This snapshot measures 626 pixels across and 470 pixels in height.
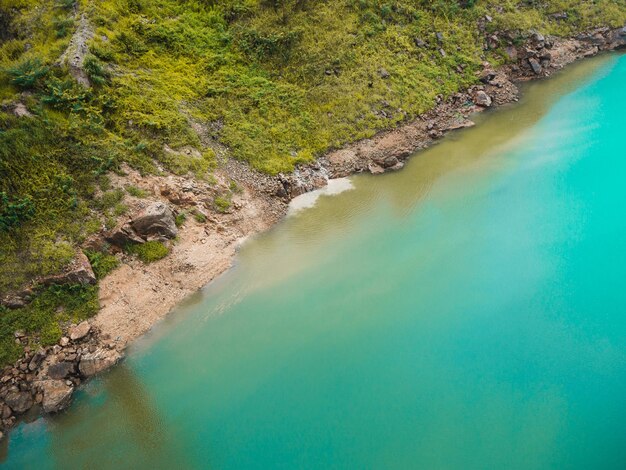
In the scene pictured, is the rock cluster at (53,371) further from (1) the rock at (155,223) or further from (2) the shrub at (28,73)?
(2) the shrub at (28,73)

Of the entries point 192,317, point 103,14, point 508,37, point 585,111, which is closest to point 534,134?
point 585,111

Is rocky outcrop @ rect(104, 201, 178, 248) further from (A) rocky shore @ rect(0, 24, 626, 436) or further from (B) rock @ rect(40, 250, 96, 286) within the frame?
(B) rock @ rect(40, 250, 96, 286)

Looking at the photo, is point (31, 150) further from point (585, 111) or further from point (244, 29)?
point (585, 111)

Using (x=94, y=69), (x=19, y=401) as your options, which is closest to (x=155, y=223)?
(x=19, y=401)

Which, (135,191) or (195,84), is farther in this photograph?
(195,84)

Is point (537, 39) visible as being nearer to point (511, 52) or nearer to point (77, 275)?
point (511, 52)

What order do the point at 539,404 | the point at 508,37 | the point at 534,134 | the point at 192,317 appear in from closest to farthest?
1. the point at 539,404
2. the point at 192,317
3. the point at 534,134
4. the point at 508,37

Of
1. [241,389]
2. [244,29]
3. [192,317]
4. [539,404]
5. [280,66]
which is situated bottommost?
[539,404]
